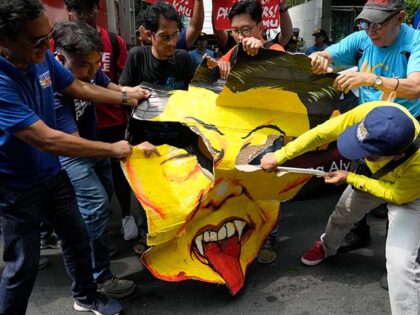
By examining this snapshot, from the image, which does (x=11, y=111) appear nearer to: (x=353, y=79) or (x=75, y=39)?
(x=75, y=39)

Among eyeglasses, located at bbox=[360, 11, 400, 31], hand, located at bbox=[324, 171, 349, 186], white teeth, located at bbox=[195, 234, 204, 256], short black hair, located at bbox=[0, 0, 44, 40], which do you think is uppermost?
short black hair, located at bbox=[0, 0, 44, 40]

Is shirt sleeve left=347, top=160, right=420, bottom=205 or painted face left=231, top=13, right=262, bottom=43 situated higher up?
painted face left=231, top=13, right=262, bottom=43

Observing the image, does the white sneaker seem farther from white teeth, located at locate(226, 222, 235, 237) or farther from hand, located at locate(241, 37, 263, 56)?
hand, located at locate(241, 37, 263, 56)

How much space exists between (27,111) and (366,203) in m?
1.91

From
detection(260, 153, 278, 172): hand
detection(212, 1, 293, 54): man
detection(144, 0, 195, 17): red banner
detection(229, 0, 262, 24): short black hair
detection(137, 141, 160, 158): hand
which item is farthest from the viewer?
detection(144, 0, 195, 17): red banner

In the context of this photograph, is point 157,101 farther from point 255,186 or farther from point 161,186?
point 255,186

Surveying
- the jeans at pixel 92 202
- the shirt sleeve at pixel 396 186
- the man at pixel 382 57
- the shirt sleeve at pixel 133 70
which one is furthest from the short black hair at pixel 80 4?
the shirt sleeve at pixel 396 186

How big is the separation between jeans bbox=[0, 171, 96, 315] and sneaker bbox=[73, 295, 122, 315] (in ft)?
1.20

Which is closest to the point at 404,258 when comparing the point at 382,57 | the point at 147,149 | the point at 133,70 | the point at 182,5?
the point at 382,57

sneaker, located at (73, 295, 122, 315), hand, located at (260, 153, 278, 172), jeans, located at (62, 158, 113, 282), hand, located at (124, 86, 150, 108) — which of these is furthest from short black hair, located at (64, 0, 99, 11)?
sneaker, located at (73, 295, 122, 315)

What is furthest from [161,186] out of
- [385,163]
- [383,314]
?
[383,314]

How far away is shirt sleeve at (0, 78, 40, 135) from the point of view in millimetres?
1691

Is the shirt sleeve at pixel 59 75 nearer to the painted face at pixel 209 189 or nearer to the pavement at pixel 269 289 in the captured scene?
the painted face at pixel 209 189

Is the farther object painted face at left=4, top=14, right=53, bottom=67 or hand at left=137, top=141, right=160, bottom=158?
hand at left=137, top=141, right=160, bottom=158
